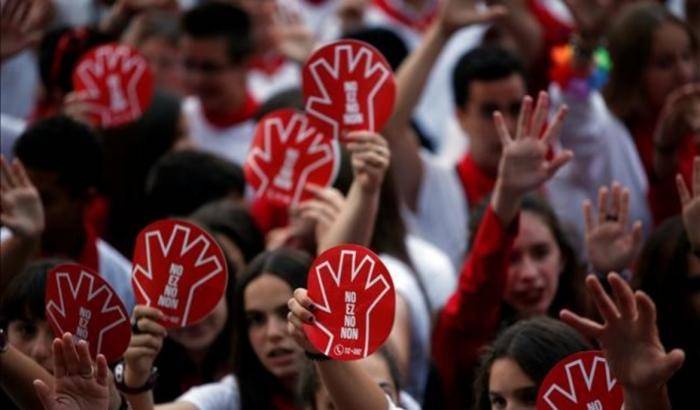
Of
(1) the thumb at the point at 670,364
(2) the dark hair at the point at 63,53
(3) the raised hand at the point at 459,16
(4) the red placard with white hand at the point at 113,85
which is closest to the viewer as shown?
(1) the thumb at the point at 670,364

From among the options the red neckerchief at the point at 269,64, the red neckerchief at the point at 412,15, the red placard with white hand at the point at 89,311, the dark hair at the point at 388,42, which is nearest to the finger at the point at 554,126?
the red placard with white hand at the point at 89,311

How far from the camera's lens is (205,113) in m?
8.18

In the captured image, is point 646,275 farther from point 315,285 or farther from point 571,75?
point 571,75

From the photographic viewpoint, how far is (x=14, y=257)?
5.33m

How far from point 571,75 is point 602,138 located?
0.94 ft

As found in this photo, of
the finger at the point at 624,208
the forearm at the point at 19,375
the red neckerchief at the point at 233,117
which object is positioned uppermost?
the finger at the point at 624,208

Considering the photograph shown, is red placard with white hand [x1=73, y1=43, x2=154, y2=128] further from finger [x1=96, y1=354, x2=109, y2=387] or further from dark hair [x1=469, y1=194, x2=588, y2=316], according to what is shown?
finger [x1=96, y1=354, x2=109, y2=387]

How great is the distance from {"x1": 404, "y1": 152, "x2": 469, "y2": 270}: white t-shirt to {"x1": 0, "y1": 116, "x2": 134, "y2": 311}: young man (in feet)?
4.50

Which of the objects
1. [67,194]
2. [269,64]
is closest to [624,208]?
[67,194]

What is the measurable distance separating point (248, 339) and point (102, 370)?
1180 millimetres

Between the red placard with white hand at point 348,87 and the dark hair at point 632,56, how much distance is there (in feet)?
7.37

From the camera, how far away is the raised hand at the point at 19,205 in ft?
17.4

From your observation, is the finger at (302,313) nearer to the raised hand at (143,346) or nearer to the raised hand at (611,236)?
the raised hand at (143,346)

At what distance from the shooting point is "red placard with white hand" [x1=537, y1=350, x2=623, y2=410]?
423 cm
